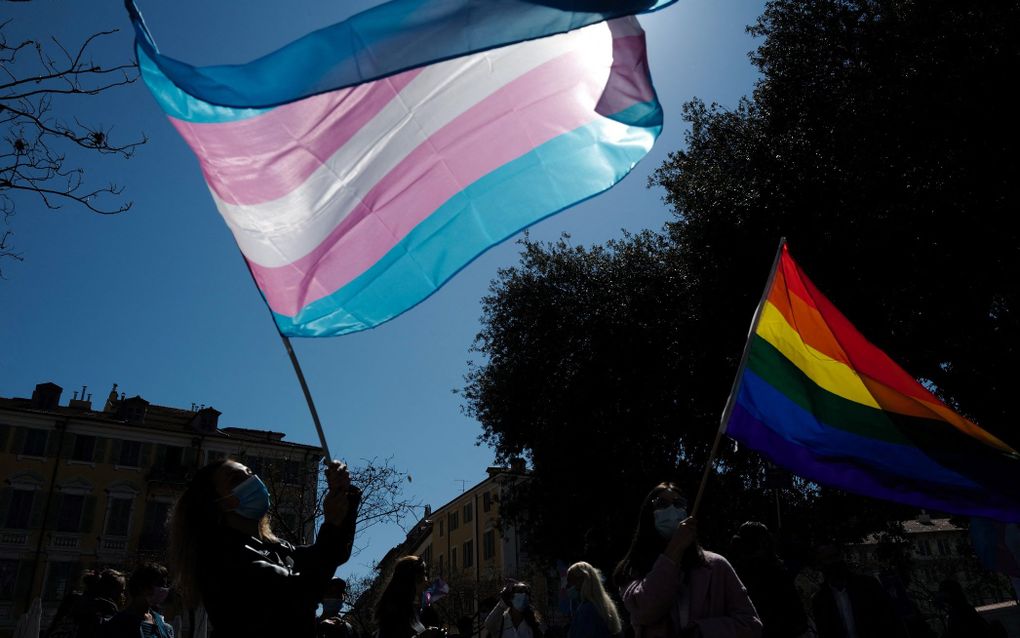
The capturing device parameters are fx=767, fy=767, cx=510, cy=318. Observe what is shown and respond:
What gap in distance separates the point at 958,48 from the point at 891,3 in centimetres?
204

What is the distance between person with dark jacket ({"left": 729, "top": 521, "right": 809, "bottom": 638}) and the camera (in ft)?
15.9

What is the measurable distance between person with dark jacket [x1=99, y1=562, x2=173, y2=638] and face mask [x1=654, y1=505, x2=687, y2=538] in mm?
3517

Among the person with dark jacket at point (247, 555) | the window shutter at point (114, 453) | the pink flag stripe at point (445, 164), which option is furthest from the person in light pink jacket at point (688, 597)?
the window shutter at point (114, 453)

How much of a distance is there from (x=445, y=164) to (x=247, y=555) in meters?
2.51

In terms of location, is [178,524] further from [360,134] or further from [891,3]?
[891,3]

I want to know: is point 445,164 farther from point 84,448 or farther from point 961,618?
point 84,448

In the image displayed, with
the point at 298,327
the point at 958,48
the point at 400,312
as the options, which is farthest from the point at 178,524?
the point at 958,48

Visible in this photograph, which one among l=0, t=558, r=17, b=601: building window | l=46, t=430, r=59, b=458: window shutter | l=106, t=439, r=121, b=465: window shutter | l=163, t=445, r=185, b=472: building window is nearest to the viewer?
l=0, t=558, r=17, b=601: building window

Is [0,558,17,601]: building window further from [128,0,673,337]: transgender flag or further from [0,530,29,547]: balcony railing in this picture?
[128,0,673,337]: transgender flag

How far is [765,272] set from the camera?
627 inches

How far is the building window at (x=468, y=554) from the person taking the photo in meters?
60.3

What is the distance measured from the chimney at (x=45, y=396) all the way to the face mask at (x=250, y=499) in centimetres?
4854

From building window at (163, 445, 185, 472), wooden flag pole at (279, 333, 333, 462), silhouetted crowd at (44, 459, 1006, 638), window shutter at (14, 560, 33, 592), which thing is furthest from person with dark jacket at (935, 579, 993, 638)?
building window at (163, 445, 185, 472)

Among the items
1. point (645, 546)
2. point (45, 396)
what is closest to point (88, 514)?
point (45, 396)
